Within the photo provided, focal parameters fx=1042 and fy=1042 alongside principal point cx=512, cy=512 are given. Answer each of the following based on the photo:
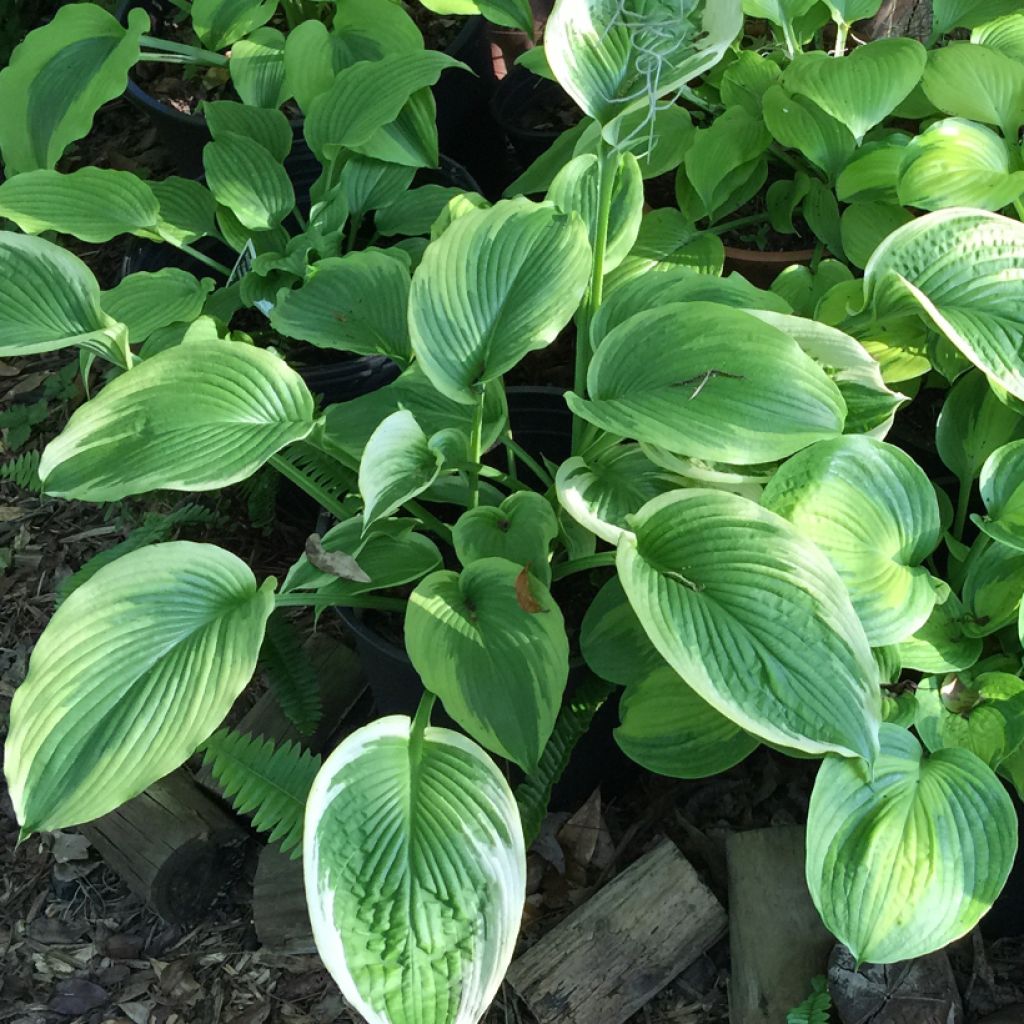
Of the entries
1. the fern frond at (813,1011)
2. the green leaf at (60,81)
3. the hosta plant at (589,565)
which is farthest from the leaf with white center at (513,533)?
the green leaf at (60,81)

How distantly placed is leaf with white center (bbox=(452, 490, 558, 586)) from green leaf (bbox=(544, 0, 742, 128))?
0.41 meters

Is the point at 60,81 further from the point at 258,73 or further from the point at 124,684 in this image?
the point at 124,684

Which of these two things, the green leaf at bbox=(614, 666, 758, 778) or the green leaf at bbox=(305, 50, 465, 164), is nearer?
the green leaf at bbox=(614, 666, 758, 778)

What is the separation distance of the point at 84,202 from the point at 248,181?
0.79ft

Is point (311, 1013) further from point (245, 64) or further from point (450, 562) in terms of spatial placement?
point (245, 64)

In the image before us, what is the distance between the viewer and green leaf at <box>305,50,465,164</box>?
1.53m

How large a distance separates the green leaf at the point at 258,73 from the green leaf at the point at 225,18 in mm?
35

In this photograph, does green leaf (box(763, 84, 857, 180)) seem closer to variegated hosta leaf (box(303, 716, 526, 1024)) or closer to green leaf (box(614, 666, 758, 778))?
green leaf (box(614, 666, 758, 778))

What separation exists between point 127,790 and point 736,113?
1.24 meters

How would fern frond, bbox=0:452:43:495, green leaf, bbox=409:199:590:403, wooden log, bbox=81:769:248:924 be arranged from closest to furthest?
green leaf, bbox=409:199:590:403, wooden log, bbox=81:769:248:924, fern frond, bbox=0:452:43:495

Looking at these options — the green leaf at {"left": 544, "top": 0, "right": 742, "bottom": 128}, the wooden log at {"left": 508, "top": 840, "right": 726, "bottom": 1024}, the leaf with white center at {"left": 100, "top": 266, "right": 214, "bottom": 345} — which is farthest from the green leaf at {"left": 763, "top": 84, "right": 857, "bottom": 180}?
the wooden log at {"left": 508, "top": 840, "right": 726, "bottom": 1024}

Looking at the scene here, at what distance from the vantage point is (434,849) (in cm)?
97

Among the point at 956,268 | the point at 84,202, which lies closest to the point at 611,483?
the point at 956,268

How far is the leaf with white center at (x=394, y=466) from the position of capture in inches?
39.6
